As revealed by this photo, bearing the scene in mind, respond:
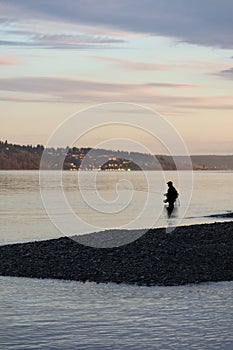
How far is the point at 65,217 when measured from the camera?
68.9 metres

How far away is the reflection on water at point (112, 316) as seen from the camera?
18422 millimetres

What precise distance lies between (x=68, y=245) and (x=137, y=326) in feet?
48.7

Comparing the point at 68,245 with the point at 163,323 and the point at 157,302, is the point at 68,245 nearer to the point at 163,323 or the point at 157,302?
the point at 157,302

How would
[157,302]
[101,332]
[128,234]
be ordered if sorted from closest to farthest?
[101,332], [157,302], [128,234]

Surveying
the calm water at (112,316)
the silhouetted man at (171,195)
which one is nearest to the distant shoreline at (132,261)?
the calm water at (112,316)

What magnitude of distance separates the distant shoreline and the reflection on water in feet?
3.43

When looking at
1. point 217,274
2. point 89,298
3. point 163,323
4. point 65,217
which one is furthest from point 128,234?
point 65,217

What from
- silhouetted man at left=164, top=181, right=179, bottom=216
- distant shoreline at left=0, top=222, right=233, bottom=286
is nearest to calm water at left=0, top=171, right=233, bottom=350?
distant shoreline at left=0, top=222, right=233, bottom=286

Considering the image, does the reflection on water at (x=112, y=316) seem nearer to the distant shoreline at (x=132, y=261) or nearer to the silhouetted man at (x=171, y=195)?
the distant shoreline at (x=132, y=261)

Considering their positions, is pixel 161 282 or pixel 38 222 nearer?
pixel 161 282

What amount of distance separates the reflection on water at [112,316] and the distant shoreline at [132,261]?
3.43 ft

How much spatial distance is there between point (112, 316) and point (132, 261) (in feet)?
24.9

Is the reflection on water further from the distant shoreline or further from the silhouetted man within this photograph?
the silhouetted man

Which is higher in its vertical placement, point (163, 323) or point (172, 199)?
point (172, 199)
